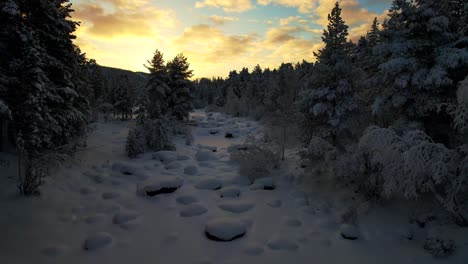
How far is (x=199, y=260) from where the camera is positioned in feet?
22.8

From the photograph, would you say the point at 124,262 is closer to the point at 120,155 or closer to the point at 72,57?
the point at 120,155

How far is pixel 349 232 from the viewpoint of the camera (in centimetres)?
809

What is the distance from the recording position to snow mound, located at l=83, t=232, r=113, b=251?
7.16 meters

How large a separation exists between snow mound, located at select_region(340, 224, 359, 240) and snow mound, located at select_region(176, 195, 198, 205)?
5.33 m

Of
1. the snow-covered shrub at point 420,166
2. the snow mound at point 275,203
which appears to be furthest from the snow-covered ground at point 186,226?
the snow-covered shrub at point 420,166

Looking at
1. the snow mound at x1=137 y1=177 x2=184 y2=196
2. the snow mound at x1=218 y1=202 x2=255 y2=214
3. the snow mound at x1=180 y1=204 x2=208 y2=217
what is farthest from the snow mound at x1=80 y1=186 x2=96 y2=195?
the snow mound at x1=218 y1=202 x2=255 y2=214

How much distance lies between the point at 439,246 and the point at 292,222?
3951 mm

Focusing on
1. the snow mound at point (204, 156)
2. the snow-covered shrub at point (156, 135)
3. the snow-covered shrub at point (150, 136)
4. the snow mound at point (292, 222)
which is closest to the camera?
the snow mound at point (292, 222)

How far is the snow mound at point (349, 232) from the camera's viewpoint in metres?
8.02

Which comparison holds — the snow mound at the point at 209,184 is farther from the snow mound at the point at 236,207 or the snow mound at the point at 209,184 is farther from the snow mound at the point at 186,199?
the snow mound at the point at 236,207

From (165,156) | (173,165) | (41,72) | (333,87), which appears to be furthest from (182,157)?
(333,87)

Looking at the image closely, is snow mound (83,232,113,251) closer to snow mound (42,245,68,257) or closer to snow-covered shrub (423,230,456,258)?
snow mound (42,245,68,257)

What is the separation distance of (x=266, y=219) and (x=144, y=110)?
14.1m

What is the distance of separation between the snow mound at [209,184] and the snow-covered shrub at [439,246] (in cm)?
755
